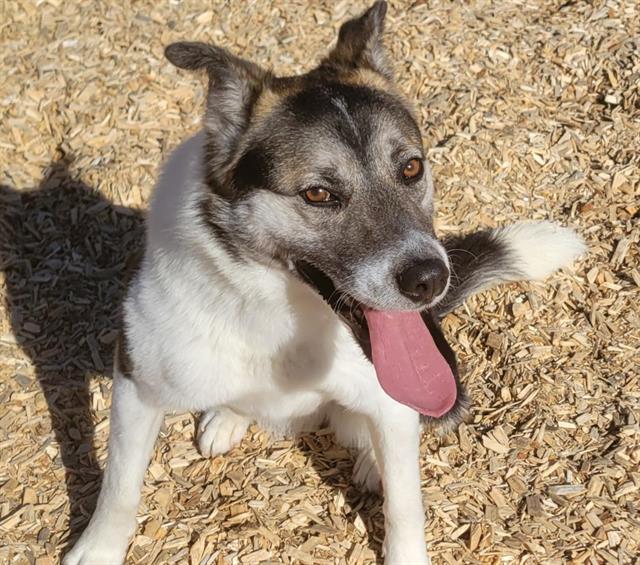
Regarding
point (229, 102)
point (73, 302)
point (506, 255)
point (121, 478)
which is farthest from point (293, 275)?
Answer: point (73, 302)

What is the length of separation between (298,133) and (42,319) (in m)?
2.47

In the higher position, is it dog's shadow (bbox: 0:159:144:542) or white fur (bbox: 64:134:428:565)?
white fur (bbox: 64:134:428:565)

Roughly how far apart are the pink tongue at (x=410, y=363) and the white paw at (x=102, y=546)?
1414mm

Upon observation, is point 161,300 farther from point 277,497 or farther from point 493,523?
point 493,523

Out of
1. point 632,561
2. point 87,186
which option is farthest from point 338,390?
point 87,186

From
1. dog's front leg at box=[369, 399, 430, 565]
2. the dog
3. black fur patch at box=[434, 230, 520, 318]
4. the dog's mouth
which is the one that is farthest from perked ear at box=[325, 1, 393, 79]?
dog's front leg at box=[369, 399, 430, 565]

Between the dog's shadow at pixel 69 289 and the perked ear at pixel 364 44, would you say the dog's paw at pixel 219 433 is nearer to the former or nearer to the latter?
the dog's shadow at pixel 69 289

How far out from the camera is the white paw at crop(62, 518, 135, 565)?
4152 mm

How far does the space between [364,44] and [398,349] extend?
1.28 metres

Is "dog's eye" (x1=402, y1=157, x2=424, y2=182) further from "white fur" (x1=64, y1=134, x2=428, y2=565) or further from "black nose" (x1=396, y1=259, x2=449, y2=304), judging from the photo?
"white fur" (x1=64, y1=134, x2=428, y2=565)

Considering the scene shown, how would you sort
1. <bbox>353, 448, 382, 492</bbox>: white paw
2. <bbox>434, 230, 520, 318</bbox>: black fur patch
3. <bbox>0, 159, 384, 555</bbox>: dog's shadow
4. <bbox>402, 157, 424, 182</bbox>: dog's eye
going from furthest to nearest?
<bbox>434, 230, 520, 318</bbox>: black fur patch, <bbox>0, 159, 384, 555</bbox>: dog's shadow, <bbox>353, 448, 382, 492</bbox>: white paw, <bbox>402, 157, 424, 182</bbox>: dog's eye

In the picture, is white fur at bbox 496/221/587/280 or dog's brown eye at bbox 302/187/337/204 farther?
white fur at bbox 496/221/587/280

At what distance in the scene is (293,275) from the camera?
140 inches

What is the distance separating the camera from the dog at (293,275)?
3480 mm
